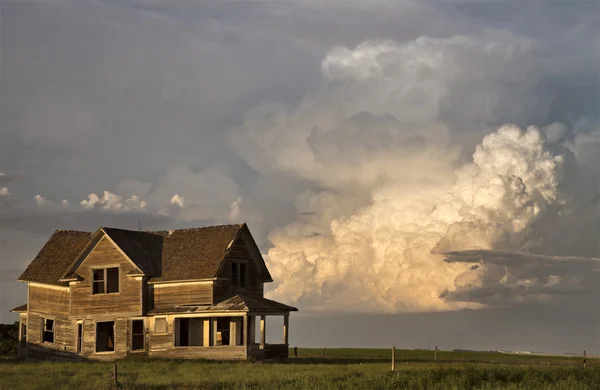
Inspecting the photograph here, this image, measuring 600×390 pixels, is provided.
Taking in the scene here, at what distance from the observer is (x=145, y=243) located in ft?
194

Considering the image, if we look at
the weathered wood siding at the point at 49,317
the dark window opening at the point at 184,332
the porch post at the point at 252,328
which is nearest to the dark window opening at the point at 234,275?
the porch post at the point at 252,328

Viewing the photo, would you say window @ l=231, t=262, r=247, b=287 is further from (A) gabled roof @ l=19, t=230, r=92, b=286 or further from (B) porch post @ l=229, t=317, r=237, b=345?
(A) gabled roof @ l=19, t=230, r=92, b=286

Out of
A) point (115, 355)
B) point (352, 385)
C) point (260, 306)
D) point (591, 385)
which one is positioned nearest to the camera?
point (352, 385)

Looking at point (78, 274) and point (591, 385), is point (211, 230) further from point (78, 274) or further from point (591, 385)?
point (591, 385)

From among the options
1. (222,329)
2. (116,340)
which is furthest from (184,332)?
(116,340)

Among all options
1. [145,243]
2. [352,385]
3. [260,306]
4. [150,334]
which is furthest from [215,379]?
[145,243]

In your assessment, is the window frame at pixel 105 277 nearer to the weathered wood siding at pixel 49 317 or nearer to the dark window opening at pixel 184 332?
the weathered wood siding at pixel 49 317

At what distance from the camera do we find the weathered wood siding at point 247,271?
2172 inches

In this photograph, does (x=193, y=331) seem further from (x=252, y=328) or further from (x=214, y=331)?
(x=252, y=328)

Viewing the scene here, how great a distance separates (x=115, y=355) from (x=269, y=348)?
10.4 meters

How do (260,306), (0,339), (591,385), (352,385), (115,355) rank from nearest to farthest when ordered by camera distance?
1. (352,385)
2. (591,385)
3. (260,306)
4. (115,355)
5. (0,339)

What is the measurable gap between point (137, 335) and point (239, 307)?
969 cm

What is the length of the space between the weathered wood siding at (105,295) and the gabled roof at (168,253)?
0.47 metres

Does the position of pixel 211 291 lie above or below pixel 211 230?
below
